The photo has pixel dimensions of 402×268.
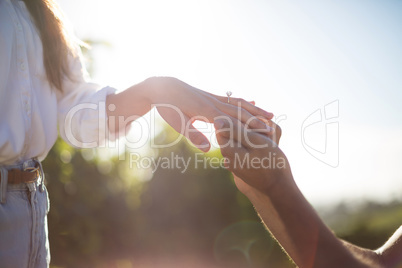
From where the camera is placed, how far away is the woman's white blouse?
1.91 metres

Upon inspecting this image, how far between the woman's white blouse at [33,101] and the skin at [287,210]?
1036 millimetres

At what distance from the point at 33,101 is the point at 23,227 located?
0.75m

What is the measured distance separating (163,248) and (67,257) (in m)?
3.37

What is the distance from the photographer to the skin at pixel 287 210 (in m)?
1.60

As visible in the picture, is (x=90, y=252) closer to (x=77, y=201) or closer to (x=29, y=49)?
(x=77, y=201)

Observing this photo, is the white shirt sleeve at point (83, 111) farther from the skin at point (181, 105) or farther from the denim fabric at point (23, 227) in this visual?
the denim fabric at point (23, 227)

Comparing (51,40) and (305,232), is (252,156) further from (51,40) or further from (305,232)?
(51,40)

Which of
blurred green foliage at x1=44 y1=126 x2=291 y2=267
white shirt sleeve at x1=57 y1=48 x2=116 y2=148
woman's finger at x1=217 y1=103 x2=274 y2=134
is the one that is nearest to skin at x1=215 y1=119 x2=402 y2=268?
woman's finger at x1=217 y1=103 x2=274 y2=134

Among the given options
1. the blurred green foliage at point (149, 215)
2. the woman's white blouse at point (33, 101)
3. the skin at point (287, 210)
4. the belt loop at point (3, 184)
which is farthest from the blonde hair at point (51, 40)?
the blurred green foliage at point (149, 215)

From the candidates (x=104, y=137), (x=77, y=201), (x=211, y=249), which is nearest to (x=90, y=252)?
(x=77, y=201)

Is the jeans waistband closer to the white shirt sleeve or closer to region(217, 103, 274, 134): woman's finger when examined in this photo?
the white shirt sleeve

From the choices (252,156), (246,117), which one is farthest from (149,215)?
(252,156)

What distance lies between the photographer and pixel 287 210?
1.63 m

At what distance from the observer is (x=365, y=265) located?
164cm
